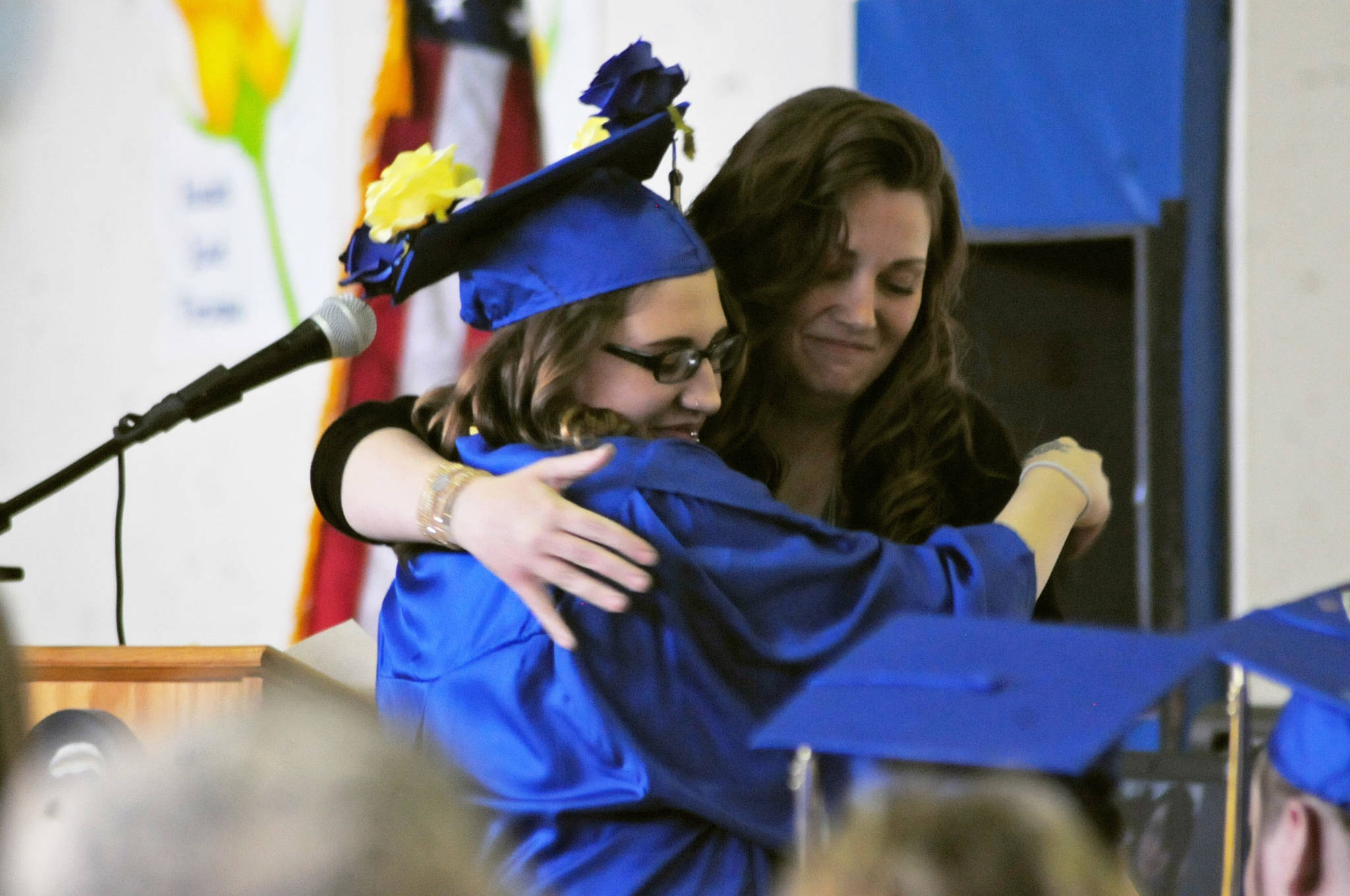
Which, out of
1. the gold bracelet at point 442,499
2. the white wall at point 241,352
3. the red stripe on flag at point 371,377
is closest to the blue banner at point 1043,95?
the white wall at point 241,352

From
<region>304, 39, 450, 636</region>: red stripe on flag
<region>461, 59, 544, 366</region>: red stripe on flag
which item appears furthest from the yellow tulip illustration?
<region>461, 59, 544, 366</region>: red stripe on flag

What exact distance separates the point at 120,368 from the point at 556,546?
4.08 metres

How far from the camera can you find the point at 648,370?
174cm

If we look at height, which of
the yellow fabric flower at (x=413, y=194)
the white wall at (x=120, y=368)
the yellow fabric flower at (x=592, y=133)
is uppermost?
the yellow fabric flower at (x=592, y=133)

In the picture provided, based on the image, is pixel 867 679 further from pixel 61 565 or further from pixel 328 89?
pixel 61 565

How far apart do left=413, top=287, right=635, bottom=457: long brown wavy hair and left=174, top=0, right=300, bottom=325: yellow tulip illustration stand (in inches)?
127

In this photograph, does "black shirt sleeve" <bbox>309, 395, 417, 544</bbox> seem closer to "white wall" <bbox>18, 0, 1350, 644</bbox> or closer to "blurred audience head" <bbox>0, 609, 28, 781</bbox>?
"blurred audience head" <bbox>0, 609, 28, 781</bbox>

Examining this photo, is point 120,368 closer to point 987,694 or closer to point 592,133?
point 592,133

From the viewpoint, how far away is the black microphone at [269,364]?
6.34 ft

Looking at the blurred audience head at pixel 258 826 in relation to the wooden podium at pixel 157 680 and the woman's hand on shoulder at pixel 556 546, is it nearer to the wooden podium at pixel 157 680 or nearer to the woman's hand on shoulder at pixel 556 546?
the woman's hand on shoulder at pixel 556 546

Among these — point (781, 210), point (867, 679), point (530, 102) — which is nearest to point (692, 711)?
point (867, 679)

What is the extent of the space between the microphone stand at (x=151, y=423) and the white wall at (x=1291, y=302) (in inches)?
112

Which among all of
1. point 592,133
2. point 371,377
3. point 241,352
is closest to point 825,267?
point 592,133

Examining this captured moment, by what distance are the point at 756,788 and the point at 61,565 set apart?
4.25 metres
